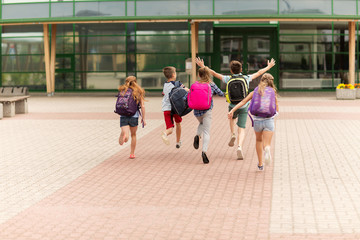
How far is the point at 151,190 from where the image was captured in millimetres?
8391

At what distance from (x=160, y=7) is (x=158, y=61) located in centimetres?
300

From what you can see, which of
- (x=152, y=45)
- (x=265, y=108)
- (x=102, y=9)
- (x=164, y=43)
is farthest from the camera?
(x=152, y=45)

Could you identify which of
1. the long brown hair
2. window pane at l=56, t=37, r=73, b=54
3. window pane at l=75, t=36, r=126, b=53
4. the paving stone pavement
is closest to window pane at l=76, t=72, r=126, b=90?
window pane at l=75, t=36, r=126, b=53

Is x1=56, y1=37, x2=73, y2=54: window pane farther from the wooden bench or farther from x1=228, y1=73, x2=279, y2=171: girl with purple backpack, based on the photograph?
x1=228, y1=73, x2=279, y2=171: girl with purple backpack

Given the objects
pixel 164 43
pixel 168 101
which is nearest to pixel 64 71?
pixel 164 43

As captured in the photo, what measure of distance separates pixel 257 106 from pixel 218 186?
→ 1471 millimetres

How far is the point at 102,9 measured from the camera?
31656mm

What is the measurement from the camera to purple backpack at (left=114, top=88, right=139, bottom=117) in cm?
1086

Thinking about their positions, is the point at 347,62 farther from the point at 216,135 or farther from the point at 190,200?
the point at 190,200

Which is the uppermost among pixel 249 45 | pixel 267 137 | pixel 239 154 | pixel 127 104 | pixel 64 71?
pixel 249 45

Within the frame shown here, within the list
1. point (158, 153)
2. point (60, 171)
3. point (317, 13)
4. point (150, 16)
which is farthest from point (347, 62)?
point (60, 171)

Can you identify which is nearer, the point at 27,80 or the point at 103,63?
the point at 103,63

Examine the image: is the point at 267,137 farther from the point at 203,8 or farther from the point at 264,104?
the point at 203,8

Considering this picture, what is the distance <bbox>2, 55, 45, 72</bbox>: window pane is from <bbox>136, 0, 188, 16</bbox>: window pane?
6.07 metres
